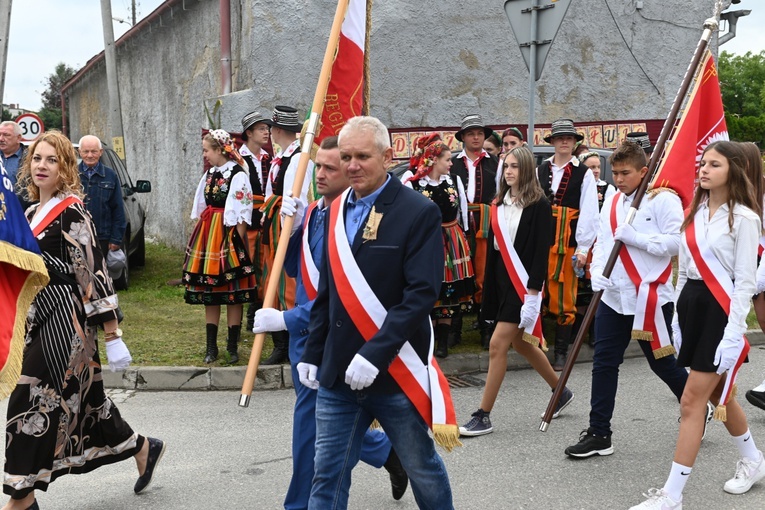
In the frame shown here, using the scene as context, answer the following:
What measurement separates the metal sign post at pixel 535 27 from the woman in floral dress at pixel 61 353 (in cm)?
455

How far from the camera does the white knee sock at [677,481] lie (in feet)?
14.1

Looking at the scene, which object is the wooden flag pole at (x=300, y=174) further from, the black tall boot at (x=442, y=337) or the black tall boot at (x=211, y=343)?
the black tall boot at (x=442, y=337)

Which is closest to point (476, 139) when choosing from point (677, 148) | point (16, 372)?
point (677, 148)

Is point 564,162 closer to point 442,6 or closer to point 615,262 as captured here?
point 615,262

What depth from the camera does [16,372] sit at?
3.17 meters

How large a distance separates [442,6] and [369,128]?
1025 centimetres

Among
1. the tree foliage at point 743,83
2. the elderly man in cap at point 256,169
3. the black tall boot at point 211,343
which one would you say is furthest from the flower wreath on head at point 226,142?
the tree foliage at point 743,83

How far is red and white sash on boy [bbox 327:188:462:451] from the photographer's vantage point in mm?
3299

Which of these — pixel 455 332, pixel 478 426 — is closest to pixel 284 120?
pixel 455 332

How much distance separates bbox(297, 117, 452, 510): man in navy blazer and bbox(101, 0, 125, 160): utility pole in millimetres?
12878

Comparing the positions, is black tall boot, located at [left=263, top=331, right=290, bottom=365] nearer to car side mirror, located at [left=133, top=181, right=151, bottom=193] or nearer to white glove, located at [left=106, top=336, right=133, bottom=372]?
white glove, located at [left=106, top=336, right=133, bottom=372]

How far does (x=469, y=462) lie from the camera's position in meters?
5.21

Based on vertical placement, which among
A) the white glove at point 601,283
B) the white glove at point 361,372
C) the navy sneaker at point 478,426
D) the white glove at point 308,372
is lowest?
the navy sneaker at point 478,426

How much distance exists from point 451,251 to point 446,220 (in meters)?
0.29
